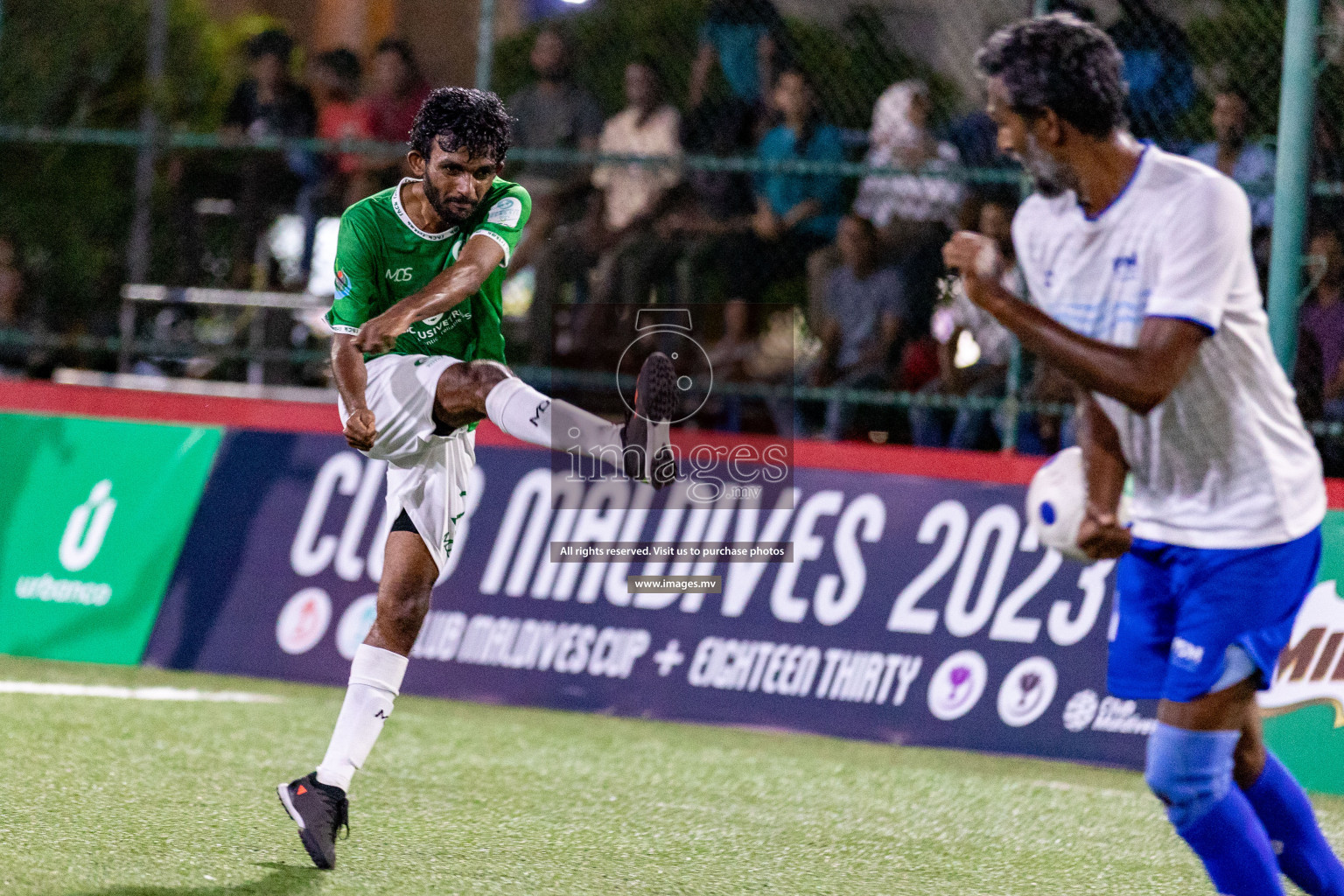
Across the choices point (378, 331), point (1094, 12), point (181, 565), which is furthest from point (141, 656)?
point (1094, 12)

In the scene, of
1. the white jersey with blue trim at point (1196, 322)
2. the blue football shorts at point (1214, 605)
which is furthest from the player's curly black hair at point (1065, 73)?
the blue football shorts at point (1214, 605)

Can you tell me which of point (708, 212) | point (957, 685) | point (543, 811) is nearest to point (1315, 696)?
point (957, 685)

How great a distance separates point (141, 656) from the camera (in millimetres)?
7797

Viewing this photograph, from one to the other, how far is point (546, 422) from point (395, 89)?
5761mm

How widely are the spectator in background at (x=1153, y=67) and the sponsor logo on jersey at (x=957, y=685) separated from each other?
2699 millimetres

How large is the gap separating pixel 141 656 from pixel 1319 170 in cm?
554

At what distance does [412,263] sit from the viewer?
490 cm

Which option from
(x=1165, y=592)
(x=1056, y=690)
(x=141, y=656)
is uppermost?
(x=1165, y=592)

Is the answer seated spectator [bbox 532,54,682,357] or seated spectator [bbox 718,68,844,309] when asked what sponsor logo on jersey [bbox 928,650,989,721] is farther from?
seated spectator [bbox 532,54,682,357]

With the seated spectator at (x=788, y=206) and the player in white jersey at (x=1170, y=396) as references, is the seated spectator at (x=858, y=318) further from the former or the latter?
the player in white jersey at (x=1170, y=396)

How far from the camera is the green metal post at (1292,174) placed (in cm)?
671

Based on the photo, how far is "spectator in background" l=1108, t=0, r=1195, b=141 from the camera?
795 cm

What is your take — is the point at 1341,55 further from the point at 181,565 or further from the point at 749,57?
the point at 181,565

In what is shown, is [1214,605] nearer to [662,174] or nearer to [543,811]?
[543,811]
